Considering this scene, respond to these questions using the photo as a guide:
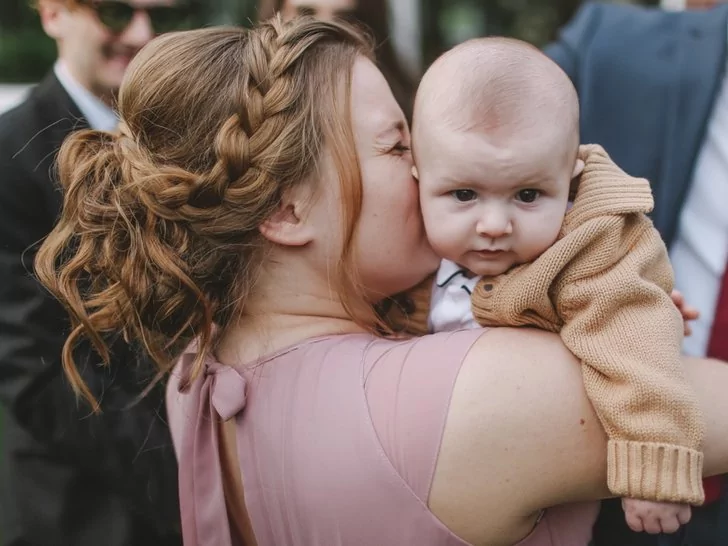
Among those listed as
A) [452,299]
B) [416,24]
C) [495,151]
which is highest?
[495,151]

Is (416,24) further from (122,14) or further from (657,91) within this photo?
(657,91)

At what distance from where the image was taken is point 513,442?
1.34 metres

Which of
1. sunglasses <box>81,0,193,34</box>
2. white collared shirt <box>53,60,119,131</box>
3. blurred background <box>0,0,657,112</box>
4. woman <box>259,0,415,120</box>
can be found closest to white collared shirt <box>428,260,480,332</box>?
woman <box>259,0,415,120</box>

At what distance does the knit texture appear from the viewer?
52.1 inches

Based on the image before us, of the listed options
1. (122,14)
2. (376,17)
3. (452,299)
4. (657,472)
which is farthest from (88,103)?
(657,472)

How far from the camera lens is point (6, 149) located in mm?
2350

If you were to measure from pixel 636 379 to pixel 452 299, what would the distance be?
1.45 ft

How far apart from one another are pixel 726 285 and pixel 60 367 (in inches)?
69.0

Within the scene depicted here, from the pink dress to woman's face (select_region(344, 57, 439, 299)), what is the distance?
0.16 m

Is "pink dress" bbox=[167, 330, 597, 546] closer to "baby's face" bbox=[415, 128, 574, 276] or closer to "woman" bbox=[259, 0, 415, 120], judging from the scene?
"baby's face" bbox=[415, 128, 574, 276]

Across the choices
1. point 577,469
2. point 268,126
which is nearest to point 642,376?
point 577,469

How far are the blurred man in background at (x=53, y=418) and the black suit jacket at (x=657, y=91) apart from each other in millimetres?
1355

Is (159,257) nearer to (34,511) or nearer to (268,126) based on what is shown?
(268,126)

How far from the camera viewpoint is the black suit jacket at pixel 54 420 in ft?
7.43
